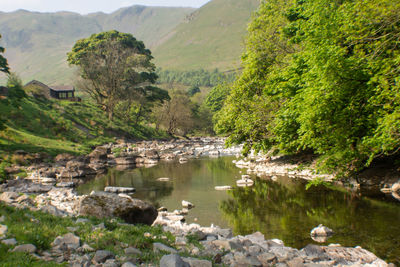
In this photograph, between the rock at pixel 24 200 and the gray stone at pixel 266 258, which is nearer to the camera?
the gray stone at pixel 266 258

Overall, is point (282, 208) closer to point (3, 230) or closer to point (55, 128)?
point (3, 230)

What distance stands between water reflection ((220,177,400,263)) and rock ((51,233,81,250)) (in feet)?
23.7

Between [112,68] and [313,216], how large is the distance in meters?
51.5

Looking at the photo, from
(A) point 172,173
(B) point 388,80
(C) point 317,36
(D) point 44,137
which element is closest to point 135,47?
(D) point 44,137

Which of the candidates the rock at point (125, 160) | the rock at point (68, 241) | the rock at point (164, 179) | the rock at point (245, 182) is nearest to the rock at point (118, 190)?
the rock at point (164, 179)

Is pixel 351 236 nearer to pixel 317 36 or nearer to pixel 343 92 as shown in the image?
pixel 343 92

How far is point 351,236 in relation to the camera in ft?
38.2

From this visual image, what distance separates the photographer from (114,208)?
11.6 meters

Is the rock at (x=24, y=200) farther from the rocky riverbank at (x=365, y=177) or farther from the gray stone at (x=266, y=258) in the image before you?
the rocky riverbank at (x=365, y=177)

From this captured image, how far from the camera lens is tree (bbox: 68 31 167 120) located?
191 ft

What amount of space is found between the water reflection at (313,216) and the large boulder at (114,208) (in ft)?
13.2

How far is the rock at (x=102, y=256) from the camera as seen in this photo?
21.3 feet

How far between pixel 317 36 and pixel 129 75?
4985 centimetres

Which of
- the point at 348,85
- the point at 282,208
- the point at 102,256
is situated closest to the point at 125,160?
the point at 282,208
